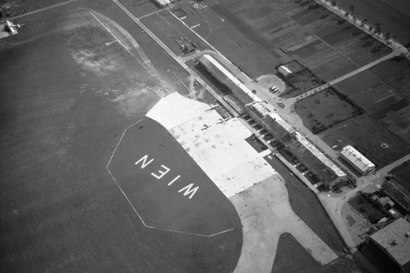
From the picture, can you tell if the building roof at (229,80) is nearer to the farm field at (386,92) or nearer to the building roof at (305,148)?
the building roof at (305,148)

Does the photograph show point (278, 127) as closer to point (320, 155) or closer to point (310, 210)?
point (320, 155)

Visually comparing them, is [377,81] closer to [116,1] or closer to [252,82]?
[252,82]

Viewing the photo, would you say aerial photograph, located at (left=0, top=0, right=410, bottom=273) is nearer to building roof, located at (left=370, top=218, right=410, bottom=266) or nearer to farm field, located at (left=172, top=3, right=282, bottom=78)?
building roof, located at (left=370, top=218, right=410, bottom=266)

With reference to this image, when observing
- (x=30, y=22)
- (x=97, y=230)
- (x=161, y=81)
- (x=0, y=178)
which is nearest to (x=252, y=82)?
(x=161, y=81)

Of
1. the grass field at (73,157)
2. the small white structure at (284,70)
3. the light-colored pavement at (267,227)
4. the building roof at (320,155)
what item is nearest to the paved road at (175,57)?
the grass field at (73,157)

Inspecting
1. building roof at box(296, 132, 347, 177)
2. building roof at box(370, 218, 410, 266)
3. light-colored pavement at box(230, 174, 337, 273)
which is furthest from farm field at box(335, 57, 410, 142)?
light-colored pavement at box(230, 174, 337, 273)

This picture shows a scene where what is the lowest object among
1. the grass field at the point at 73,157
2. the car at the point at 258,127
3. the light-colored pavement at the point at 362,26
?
the grass field at the point at 73,157

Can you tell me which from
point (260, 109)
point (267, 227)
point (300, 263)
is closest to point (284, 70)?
point (260, 109)
